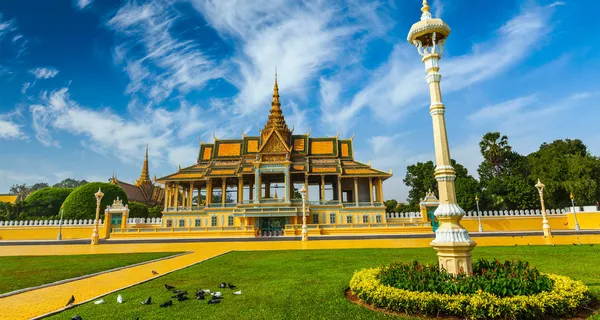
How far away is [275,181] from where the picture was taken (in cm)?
4381

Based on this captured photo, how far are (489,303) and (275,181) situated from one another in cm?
3931

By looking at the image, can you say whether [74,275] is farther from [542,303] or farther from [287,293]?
[542,303]

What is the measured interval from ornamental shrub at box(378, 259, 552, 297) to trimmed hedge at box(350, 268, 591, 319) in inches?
5.7

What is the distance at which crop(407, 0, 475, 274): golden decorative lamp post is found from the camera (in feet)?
20.3

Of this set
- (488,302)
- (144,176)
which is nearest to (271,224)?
(488,302)

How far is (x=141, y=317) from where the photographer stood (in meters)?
5.48

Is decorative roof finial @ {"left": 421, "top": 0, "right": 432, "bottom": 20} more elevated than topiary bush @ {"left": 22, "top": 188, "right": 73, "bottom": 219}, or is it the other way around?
decorative roof finial @ {"left": 421, "top": 0, "right": 432, "bottom": 20}

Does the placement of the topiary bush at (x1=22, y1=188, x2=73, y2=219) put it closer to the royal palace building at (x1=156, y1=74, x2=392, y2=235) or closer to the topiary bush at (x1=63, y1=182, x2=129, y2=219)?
the topiary bush at (x1=63, y1=182, x2=129, y2=219)

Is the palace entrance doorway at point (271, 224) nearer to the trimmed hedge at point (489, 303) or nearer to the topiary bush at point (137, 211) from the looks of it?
the topiary bush at point (137, 211)

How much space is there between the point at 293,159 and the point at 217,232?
13990 millimetres

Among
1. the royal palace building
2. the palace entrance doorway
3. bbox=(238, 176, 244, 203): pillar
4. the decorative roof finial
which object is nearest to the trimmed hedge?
the decorative roof finial

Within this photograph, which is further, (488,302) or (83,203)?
(83,203)

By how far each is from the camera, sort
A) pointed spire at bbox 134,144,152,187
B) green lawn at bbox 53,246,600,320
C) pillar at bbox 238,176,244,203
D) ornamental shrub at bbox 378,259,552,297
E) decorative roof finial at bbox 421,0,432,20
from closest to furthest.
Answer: ornamental shrub at bbox 378,259,552,297, green lawn at bbox 53,246,600,320, decorative roof finial at bbox 421,0,432,20, pillar at bbox 238,176,244,203, pointed spire at bbox 134,144,152,187

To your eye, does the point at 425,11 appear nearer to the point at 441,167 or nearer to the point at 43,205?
the point at 441,167
